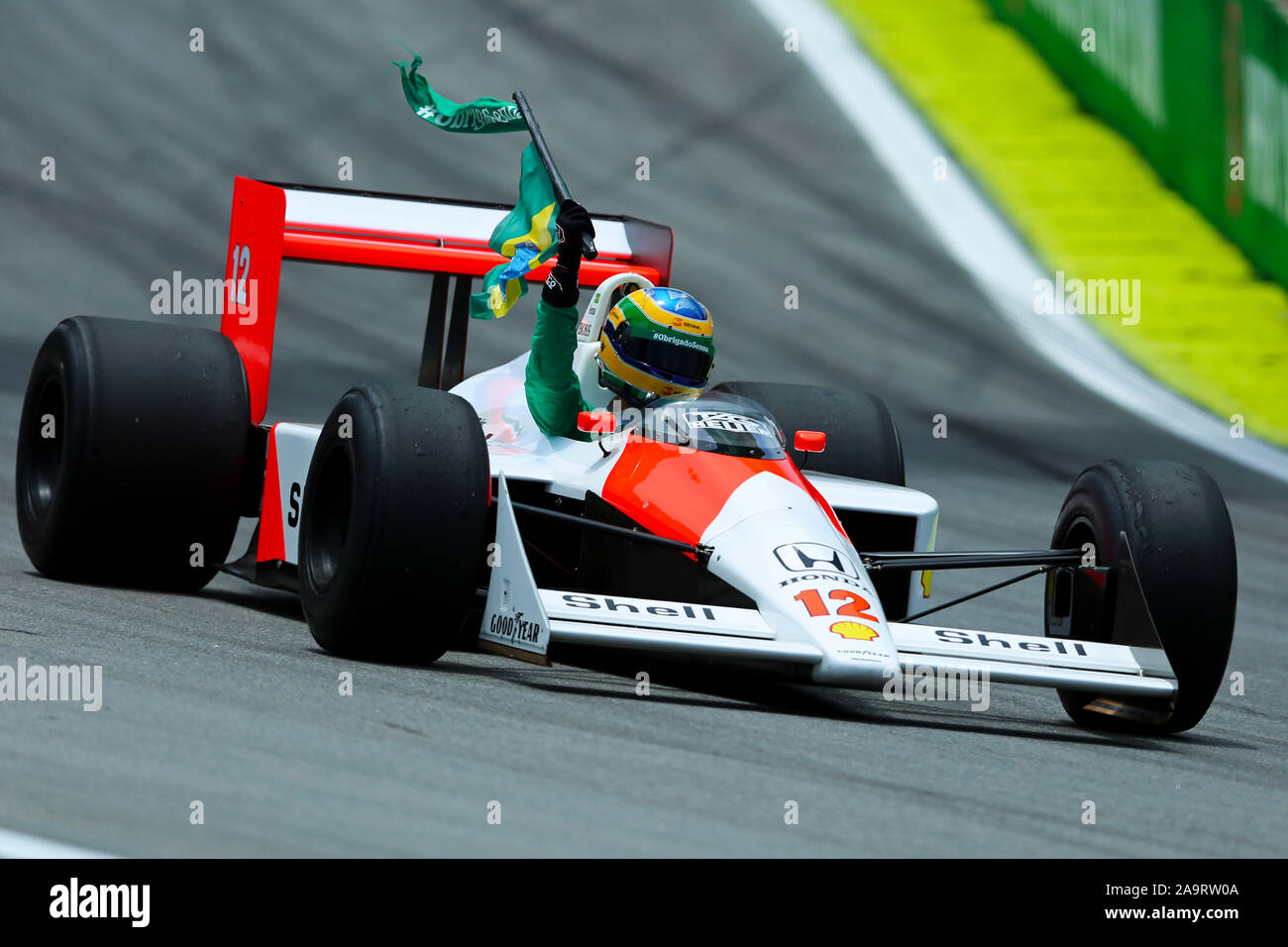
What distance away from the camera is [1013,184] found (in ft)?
65.1

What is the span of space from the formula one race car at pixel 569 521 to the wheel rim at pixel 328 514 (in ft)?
0.03

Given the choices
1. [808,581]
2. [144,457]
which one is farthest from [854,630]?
[144,457]

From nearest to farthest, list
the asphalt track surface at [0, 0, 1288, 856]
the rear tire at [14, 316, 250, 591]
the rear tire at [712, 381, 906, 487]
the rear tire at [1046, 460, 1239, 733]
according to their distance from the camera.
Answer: the asphalt track surface at [0, 0, 1288, 856], the rear tire at [1046, 460, 1239, 733], the rear tire at [14, 316, 250, 591], the rear tire at [712, 381, 906, 487]

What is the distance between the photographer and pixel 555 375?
7863 mm

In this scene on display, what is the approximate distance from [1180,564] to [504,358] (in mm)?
9497

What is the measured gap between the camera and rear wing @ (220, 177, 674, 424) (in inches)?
353

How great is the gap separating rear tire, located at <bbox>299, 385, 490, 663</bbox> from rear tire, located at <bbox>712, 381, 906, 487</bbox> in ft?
9.09

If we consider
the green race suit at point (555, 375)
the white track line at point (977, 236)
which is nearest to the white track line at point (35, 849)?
the green race suit at point (555, 375)

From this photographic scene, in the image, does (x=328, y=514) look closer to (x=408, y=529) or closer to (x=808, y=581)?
(x=408, y=529)

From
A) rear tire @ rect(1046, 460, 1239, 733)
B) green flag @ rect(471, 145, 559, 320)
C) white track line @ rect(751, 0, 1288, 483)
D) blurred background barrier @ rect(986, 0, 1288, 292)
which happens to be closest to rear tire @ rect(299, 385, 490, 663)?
green flag @ rect(471, 145, 559, 320)

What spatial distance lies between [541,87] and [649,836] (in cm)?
1769

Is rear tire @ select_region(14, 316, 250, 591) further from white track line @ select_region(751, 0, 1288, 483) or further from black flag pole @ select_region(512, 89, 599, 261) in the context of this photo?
white track line @ select_region(751, 0, 1288, 483)

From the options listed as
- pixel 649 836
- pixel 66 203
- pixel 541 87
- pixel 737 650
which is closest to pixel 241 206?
pixel 737 650

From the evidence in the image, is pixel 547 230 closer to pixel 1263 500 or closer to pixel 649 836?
pixel 649 836
